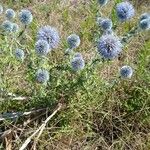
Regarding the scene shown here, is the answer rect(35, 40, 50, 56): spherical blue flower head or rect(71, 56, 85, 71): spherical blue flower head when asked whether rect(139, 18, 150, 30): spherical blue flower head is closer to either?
rect(71, 56, 85, 71): spherical blue flower head

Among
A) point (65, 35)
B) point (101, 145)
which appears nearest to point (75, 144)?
point (101, 145)

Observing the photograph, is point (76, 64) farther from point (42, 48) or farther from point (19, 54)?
point (19, 54)

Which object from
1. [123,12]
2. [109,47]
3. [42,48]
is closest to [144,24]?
[123,12]

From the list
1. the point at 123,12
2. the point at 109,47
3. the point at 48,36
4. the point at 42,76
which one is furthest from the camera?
the point at 123,12

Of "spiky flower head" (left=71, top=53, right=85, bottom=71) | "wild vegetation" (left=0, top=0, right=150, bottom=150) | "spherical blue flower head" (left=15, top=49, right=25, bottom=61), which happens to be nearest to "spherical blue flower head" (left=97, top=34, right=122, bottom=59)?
"wild vegetation" (left=0, top=0, right=150, bottom=150)

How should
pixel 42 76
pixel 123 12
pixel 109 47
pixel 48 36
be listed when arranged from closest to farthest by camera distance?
pixel 42 76 < pixel 109 47 < pixel 48 36 < pixel 123 12

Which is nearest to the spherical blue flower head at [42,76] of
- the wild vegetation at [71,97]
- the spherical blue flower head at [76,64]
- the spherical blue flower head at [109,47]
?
the wild vegetation at [71,97]

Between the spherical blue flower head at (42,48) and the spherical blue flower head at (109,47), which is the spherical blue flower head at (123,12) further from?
the spherical blue flower head at (42,48)

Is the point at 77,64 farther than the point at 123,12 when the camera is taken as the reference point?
No

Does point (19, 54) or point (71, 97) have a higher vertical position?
point (19, 54)
